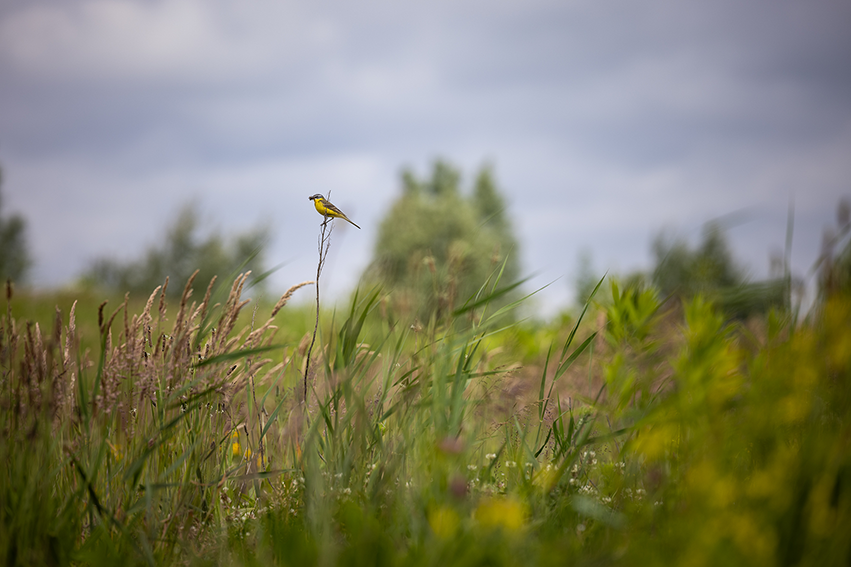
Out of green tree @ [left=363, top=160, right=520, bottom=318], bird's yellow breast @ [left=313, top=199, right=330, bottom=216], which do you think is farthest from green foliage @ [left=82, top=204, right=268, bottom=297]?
bird's yellow breast @ [left=313, top=199, right=330, bottom=216]

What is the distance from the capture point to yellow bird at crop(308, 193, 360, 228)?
6.92 ft

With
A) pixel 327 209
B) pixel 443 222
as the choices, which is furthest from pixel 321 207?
pixel 443 222

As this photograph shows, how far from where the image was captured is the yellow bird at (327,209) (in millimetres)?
2109

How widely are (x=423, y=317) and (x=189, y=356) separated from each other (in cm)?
111

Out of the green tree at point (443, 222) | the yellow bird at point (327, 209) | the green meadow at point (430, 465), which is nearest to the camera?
the green meadow at point (430, 465)

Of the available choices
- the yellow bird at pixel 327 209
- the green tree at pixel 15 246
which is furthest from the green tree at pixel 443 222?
the green tree at pixel 15 246

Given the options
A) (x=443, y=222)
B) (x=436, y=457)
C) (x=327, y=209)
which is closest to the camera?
(x=436, y=457)

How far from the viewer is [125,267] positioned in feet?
92.7

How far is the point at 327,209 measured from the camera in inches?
83.2

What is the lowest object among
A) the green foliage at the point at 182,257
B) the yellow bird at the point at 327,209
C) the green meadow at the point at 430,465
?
the green meadow at the point at 430,465

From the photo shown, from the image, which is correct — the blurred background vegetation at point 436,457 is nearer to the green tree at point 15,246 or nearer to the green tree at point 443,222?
the green tree at point 443,222

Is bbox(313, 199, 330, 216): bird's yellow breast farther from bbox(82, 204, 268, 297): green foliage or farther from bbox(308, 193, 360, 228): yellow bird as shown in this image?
bbox(82, 204, 268, 297): green foliage

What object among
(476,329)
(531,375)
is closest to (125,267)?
(531,375)

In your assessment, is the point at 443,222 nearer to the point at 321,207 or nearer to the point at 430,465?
the point at 321,207
